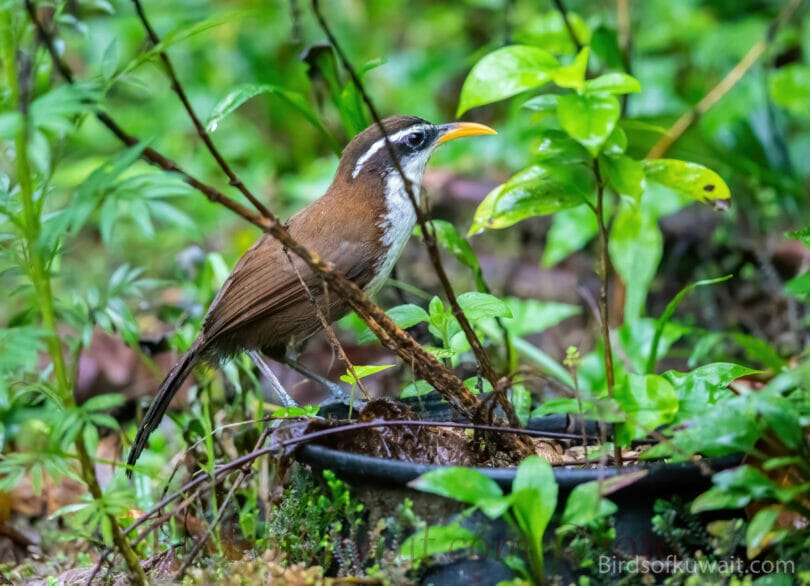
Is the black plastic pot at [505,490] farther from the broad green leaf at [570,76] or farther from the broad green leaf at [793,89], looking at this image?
the broad green leaf at [793,89]

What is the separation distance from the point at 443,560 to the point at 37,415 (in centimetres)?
118

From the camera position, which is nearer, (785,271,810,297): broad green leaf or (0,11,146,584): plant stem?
(0,11,146,584): plant stem

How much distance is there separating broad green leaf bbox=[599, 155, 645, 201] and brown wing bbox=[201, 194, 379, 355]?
1.18 m

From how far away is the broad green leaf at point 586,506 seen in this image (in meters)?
2.46

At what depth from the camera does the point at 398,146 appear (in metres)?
4.31

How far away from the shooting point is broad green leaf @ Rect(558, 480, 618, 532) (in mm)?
2463

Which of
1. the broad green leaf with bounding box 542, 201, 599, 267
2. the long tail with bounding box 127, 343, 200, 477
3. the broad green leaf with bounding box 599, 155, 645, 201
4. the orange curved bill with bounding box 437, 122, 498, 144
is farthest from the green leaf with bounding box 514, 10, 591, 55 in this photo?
the long tail with bounding box 127, 343, 200, 477

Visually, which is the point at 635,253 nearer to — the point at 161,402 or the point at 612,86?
the point at 612,86

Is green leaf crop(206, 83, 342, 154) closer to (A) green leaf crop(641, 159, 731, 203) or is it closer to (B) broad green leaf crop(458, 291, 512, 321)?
(B) broad green leaf crop(458, 291, 512, 321)

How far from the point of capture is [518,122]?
737cm

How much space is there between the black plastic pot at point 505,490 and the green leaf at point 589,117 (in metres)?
0.96

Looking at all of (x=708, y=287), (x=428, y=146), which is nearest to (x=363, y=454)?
(x=428, y=146)

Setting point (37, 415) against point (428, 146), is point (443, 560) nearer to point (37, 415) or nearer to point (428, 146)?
A: point (37, 415)

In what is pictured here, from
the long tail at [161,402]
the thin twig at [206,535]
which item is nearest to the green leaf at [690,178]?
the thin twig at [206,535]
